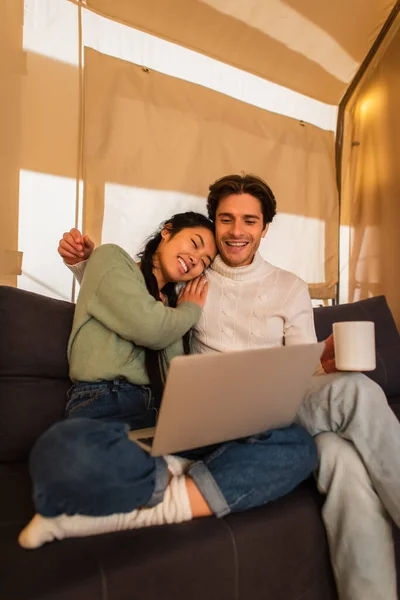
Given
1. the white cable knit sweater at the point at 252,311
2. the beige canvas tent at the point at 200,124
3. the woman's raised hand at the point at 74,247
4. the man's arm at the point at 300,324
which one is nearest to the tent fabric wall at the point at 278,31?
the beige canvas tent at the point at 200,124

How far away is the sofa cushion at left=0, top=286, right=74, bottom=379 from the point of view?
128cm

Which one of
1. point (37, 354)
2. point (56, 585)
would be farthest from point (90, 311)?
point (56, 585)

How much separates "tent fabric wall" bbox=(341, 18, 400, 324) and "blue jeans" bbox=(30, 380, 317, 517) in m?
1.61

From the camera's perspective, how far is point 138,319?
1099 mm

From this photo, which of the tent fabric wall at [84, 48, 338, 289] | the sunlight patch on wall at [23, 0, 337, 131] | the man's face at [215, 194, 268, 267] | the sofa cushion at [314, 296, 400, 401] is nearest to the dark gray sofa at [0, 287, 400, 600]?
the man's face at [215, 194, 268, 267]

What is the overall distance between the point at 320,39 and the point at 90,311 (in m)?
1.80

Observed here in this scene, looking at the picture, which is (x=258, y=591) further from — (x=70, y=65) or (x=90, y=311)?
(x=70, y=65)

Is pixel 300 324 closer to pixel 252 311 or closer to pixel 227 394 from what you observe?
pixel 252 311

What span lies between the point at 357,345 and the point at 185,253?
1.78 feet

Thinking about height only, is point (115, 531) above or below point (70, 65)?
below

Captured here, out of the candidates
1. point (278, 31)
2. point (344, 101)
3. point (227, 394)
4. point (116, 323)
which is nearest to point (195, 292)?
point (116, 323)

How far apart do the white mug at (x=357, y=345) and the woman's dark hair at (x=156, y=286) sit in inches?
17.5

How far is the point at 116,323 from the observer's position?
3.72 ft

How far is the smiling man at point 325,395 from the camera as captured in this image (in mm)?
940
